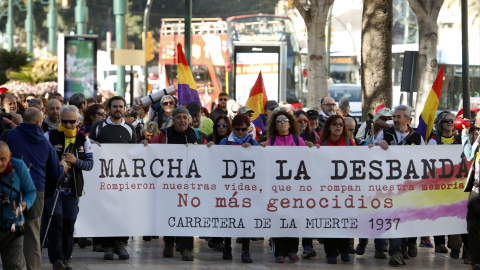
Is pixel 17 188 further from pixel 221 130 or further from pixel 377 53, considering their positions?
pixel 377 53

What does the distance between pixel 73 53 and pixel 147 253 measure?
1364 cm

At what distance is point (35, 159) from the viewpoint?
885 centimetres

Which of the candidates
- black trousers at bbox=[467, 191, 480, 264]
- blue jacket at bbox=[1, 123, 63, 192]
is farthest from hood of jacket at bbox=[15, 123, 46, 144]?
black trousers at bbox=[467, 191, 480, 264]

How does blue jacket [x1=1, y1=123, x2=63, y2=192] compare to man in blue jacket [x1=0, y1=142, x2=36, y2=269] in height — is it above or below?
above

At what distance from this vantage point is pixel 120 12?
84.4 ft

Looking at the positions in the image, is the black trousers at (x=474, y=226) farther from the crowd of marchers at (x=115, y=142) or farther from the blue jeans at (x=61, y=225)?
the blue jeans at (x=61, y=225)

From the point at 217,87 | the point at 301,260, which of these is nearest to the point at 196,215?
the point at 301,260

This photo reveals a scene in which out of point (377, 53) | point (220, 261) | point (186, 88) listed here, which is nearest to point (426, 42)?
point (377, 53)

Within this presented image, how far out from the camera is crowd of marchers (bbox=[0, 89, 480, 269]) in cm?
797

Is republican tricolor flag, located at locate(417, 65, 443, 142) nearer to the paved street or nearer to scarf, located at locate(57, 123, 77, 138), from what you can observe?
the paved street

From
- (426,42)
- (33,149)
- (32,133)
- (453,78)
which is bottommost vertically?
(33,149)

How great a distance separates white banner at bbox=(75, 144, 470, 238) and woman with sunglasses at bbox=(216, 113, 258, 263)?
5.0 inches

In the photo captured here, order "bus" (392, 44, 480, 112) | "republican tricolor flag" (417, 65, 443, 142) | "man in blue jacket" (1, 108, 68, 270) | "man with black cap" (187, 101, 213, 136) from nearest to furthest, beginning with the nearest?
"man in blue jacket" (1, 108, 68, 270) < "republican tricolor flag" (417, 65, 443, 142) < "man with black cap" (187, 101, 213, 136) < "bus" (392, 44, 480, 112)

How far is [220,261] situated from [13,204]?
11.2 feet
